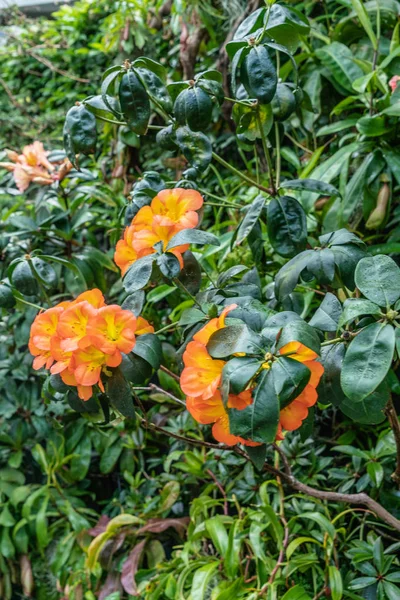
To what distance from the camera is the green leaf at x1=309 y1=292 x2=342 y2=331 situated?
0.77 metres

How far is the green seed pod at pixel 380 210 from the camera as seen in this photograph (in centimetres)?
140

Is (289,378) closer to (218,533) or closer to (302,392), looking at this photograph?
(302,392)

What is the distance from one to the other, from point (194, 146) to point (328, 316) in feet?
1.20

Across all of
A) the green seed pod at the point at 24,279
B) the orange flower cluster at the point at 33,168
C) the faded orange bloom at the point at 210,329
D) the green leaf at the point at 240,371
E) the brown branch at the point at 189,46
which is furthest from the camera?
the brown branch at the point at 189,46

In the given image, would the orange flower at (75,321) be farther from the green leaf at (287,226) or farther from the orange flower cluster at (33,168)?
the orange flower cluster at (33,168)

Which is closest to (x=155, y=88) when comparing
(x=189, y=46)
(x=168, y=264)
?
(x=168, y=264)

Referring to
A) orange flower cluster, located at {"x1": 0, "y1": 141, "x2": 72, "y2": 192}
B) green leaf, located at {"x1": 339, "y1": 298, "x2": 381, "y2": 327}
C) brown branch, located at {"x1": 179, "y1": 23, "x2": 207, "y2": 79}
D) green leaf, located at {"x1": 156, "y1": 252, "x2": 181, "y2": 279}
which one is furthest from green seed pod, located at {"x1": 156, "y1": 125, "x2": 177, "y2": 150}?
brown branch, located at {"x1": 179, "y1": 23, "x2": 207, "y2": 79}

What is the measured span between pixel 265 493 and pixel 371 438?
1.13 feet

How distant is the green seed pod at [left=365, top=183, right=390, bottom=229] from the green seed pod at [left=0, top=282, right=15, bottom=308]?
0.85 metres

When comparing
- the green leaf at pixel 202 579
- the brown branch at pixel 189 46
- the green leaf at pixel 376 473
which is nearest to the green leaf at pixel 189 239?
the green leaf at pixel 376 473

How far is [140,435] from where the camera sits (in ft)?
5.90

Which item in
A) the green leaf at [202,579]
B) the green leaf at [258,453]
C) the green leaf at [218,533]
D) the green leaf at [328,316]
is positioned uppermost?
the green leaf at [328,316]

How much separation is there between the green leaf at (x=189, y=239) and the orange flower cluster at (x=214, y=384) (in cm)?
16

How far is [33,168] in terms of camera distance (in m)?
1.73
